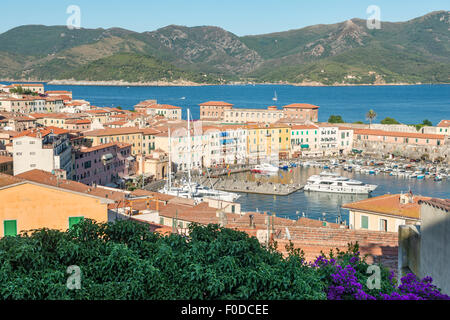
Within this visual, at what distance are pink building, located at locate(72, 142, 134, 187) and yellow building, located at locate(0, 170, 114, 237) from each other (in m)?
21.6

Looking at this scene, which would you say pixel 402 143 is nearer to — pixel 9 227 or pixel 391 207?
pixel 391 207

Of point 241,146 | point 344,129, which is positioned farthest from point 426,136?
point 241,146

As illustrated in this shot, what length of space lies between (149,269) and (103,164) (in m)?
28.1

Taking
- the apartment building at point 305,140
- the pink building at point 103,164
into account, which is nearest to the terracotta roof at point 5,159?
the pink building at point 103,164

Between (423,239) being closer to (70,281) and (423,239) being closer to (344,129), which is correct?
(70,281)

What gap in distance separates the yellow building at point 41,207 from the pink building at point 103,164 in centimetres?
2164

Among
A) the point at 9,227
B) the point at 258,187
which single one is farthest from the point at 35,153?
the point at 9,227

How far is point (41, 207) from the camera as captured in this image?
27.0 feet

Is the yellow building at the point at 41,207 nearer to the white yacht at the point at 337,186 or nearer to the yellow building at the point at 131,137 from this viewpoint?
the white yacht at the point at 337,186

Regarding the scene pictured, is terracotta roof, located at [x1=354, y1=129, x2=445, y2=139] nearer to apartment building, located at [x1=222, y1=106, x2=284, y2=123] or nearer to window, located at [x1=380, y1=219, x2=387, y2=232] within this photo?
apartment building, located at [x1=222, y1=106, x2=284, y2=123]

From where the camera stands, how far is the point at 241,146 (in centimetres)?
4681

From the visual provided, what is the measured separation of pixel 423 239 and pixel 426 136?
44.3m

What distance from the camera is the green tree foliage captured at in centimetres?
509

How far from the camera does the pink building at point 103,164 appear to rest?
3053 cm
